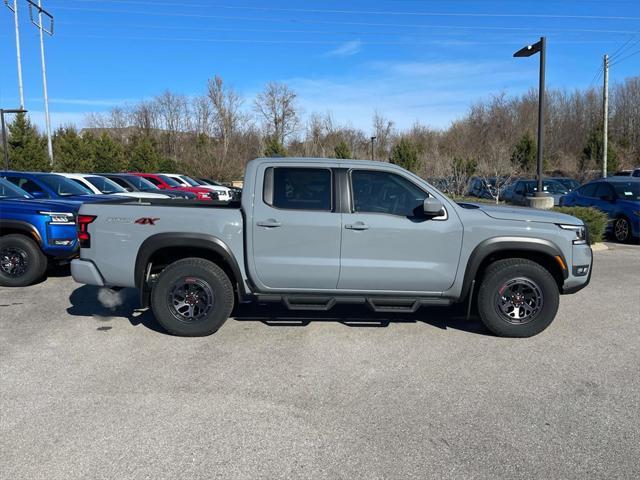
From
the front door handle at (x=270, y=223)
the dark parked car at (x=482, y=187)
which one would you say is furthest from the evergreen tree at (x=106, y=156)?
the front door handle at (x=270, y=223)

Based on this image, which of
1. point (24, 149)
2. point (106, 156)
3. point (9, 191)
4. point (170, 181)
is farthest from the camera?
point (106, 156)

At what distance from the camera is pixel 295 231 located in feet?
17.0

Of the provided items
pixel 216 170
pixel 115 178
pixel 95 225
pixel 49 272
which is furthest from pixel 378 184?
pixel 216 170

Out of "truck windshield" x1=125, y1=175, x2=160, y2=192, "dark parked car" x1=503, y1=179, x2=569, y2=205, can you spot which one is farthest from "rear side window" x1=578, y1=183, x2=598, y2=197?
"truck windshield" x1=125, y1=175, x2=160, y2=192

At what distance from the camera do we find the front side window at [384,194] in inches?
208

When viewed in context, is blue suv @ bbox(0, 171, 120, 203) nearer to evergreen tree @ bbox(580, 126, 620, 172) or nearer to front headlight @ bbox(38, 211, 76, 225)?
front headlight @ bbox(38, 211, 76, 225)

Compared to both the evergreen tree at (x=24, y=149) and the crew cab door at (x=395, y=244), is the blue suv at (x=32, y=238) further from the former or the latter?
the evergreen tree at (x=24, y=149)

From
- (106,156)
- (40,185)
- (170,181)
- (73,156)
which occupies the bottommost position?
(40,185)

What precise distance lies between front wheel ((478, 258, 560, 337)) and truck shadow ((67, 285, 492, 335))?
323 millimetres

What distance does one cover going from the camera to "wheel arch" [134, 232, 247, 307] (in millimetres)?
5191

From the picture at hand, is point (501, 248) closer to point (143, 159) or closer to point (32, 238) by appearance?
point (32, 238)

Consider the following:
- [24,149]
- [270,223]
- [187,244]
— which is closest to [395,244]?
[270,223]

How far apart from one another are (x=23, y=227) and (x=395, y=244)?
18.5ft

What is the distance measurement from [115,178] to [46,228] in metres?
9.59
